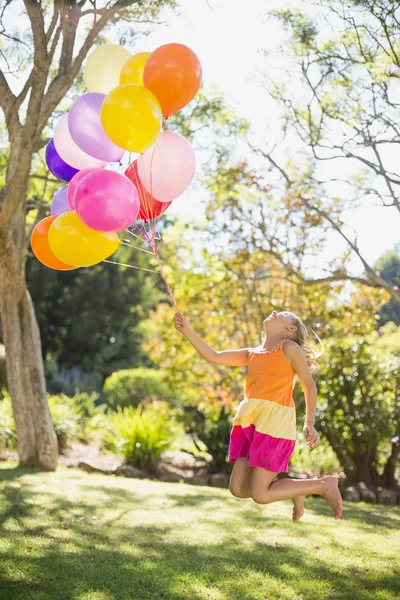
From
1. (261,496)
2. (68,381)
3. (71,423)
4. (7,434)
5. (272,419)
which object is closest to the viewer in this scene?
(261,496)

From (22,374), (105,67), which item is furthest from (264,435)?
(22,374)

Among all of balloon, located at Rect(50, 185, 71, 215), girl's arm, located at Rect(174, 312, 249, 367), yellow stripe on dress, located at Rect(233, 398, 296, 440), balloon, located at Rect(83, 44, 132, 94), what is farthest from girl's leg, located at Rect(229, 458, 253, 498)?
balloon, located at Rect(83, 44, 132, 94)

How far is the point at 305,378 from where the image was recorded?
359 cm

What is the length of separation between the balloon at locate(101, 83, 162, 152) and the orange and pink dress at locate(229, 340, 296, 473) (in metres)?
1.41

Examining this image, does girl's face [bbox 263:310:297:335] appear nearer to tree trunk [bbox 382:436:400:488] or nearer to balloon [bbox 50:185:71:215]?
balloon [bbox 50:185:71:215]

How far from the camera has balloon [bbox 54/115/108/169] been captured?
3.89 m

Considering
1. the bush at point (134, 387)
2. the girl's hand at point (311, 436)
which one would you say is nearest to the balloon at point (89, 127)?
the girl's hand at point (311, 436)

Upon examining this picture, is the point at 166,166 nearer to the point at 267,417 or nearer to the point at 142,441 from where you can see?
the point at 267,417

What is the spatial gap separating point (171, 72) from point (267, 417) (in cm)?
196

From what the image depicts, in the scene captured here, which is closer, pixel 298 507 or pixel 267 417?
pixel 267 417

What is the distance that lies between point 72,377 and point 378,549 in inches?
545

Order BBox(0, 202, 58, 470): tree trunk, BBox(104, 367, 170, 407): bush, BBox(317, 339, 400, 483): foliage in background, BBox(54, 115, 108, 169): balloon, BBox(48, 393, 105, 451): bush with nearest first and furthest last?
BBox(54, 115, 108, 169): balloon
BBox(0, 202, 58, 470): tree trunk
BBox(317, 339, 400, 483): foliage in background
BBox(48, 393, 105, 451): bush
BBox(104, 367, 170, 407): bush

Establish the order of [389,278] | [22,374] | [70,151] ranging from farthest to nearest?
[389,278] → [22,374] → [70,151]

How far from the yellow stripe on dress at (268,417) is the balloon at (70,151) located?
1.67 metres
